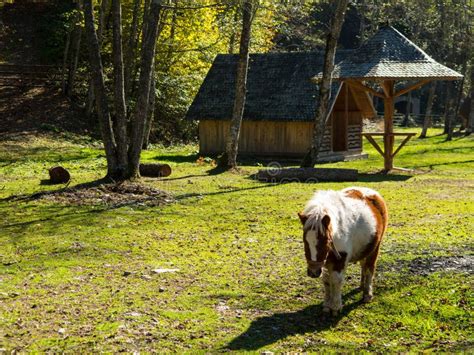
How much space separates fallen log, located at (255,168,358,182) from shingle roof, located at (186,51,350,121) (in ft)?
25.1

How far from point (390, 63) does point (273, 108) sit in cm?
704

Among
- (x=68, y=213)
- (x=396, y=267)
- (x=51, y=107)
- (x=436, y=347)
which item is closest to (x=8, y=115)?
(x=51, y=107)

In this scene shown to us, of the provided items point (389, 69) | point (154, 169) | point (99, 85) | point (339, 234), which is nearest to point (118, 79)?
point (99, 85)

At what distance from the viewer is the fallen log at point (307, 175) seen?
71.4 ft

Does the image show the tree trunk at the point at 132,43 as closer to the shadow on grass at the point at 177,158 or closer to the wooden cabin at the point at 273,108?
the wooden cabin at the point at 273,108

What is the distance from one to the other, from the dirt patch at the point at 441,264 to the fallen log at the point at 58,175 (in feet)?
38.4

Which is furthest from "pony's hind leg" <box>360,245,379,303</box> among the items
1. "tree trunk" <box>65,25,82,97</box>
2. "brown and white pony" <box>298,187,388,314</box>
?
A: "tree trunk" <box>65,25,82,97</box>

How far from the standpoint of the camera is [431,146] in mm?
37906

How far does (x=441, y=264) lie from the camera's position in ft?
33.8

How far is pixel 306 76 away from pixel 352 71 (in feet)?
20.3

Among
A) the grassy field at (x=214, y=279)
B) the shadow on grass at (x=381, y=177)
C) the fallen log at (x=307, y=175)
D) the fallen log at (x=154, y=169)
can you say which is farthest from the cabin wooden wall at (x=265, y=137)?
the grassy field at (x=214, y=279)

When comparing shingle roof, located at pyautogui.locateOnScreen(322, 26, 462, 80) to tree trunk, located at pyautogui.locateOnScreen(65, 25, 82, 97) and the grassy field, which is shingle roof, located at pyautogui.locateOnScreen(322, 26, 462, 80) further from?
tree trunk, located at pyautogui.locateOnScreen(65, 25, 82, 97)

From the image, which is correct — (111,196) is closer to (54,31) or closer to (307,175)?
(307,175)

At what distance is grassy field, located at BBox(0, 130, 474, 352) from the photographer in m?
7.50
